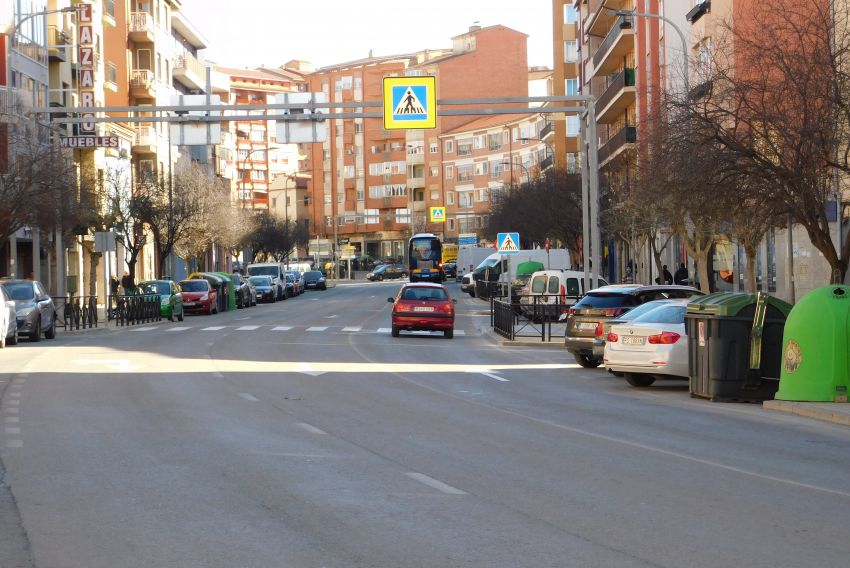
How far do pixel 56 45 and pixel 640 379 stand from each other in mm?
49825

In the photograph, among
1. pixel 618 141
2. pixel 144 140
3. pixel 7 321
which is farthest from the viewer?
pixel 144 140

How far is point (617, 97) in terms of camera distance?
68.2 m

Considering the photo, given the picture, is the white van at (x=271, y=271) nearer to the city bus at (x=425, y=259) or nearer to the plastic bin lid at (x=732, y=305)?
the city bus at (x=425, y=259)

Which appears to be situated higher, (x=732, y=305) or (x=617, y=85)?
(x=617, y=85)

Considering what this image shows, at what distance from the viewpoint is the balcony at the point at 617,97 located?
65.8m

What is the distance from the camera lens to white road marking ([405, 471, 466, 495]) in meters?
10.9

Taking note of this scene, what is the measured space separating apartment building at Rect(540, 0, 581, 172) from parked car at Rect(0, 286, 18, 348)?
67958 millimetres

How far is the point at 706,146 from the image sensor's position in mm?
25516

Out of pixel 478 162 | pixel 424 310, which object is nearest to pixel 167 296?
pixel 424 310

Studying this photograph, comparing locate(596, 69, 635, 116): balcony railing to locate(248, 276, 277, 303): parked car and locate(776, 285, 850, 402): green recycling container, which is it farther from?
locate(776, 285, 850, 402): green recycling container

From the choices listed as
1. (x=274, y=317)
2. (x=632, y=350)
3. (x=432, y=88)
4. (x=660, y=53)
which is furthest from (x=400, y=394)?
(x=660, y=53)

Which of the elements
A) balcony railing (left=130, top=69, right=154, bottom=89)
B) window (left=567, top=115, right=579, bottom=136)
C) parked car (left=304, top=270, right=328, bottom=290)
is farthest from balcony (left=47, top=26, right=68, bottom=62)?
parked car (left=304, top=270, right=328, bottom=290)

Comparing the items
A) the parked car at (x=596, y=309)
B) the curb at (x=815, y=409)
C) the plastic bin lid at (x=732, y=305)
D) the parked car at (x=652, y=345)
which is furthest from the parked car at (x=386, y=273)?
the curb at (x=815, y=409)

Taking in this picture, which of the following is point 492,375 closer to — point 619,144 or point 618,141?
point 619,144
